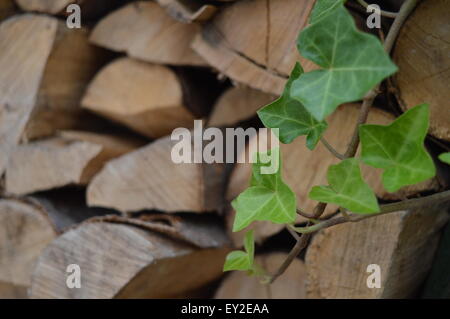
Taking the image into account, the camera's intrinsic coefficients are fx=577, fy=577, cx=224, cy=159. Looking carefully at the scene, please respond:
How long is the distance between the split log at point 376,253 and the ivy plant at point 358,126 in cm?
15

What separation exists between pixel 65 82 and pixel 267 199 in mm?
692

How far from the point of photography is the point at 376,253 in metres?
0.83

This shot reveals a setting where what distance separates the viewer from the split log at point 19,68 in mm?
1163

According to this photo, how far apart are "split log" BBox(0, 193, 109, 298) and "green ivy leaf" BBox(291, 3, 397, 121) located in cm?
71

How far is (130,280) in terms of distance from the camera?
3.04 feet

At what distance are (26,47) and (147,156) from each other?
392 millimetres

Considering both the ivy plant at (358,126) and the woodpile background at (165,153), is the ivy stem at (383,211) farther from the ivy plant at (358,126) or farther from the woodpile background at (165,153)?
the woodpile background at (165,153)

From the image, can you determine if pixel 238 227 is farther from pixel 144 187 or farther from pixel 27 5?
pixel 27 5

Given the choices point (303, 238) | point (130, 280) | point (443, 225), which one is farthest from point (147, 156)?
point (443, 225)

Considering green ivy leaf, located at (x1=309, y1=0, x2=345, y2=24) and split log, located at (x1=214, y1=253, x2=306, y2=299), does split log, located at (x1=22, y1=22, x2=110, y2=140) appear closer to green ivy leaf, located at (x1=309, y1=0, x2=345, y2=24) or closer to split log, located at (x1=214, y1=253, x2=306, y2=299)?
split log, located at (x1=214, y1=253, x2=306, y2=299)

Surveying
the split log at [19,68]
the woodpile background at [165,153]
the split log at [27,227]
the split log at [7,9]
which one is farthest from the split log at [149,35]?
the split log at [27,227]
